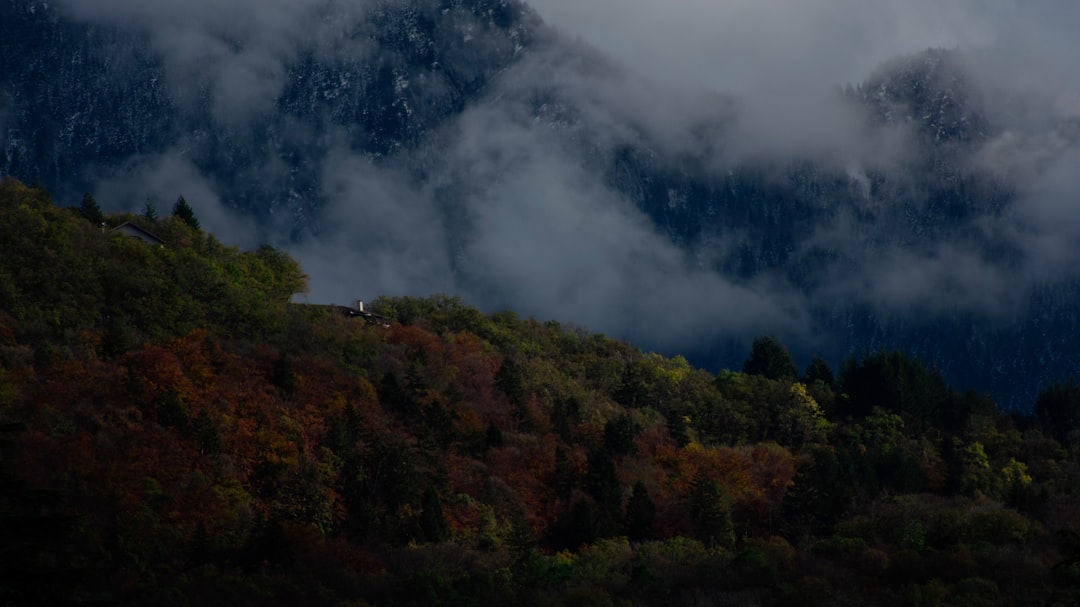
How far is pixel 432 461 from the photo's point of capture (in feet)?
247

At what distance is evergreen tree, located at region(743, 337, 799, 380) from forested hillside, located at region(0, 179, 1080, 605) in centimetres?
775

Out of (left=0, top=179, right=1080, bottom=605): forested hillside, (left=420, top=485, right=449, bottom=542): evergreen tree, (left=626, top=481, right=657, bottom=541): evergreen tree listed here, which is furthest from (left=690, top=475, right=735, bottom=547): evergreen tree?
(left=420, top=485, right=449, bottom=542): evergreen tree

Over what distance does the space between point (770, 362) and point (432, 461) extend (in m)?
60.4

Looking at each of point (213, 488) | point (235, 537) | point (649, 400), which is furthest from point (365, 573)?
point (649, 400)

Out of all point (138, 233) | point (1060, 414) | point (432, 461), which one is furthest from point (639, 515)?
point (1060, 414)

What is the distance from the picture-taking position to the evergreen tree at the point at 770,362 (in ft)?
410

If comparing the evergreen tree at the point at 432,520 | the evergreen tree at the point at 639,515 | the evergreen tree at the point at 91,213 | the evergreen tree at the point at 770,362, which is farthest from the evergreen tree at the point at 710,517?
the evergreen tree at the point at 91,213

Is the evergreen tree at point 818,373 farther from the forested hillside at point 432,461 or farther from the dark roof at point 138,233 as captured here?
the dark roof at point 138,233

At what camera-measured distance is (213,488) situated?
6194 cm

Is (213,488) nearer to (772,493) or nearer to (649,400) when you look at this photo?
(772,493)

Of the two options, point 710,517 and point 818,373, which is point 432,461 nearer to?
point 710,517

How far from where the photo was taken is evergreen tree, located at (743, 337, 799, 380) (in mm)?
124875

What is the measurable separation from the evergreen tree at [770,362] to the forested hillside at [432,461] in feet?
25.4

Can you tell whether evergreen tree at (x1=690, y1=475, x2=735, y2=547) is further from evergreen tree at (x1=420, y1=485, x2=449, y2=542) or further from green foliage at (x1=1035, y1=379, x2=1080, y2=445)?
green foliage at (x1=1035, y1=379, x2=1080, y2=445)
